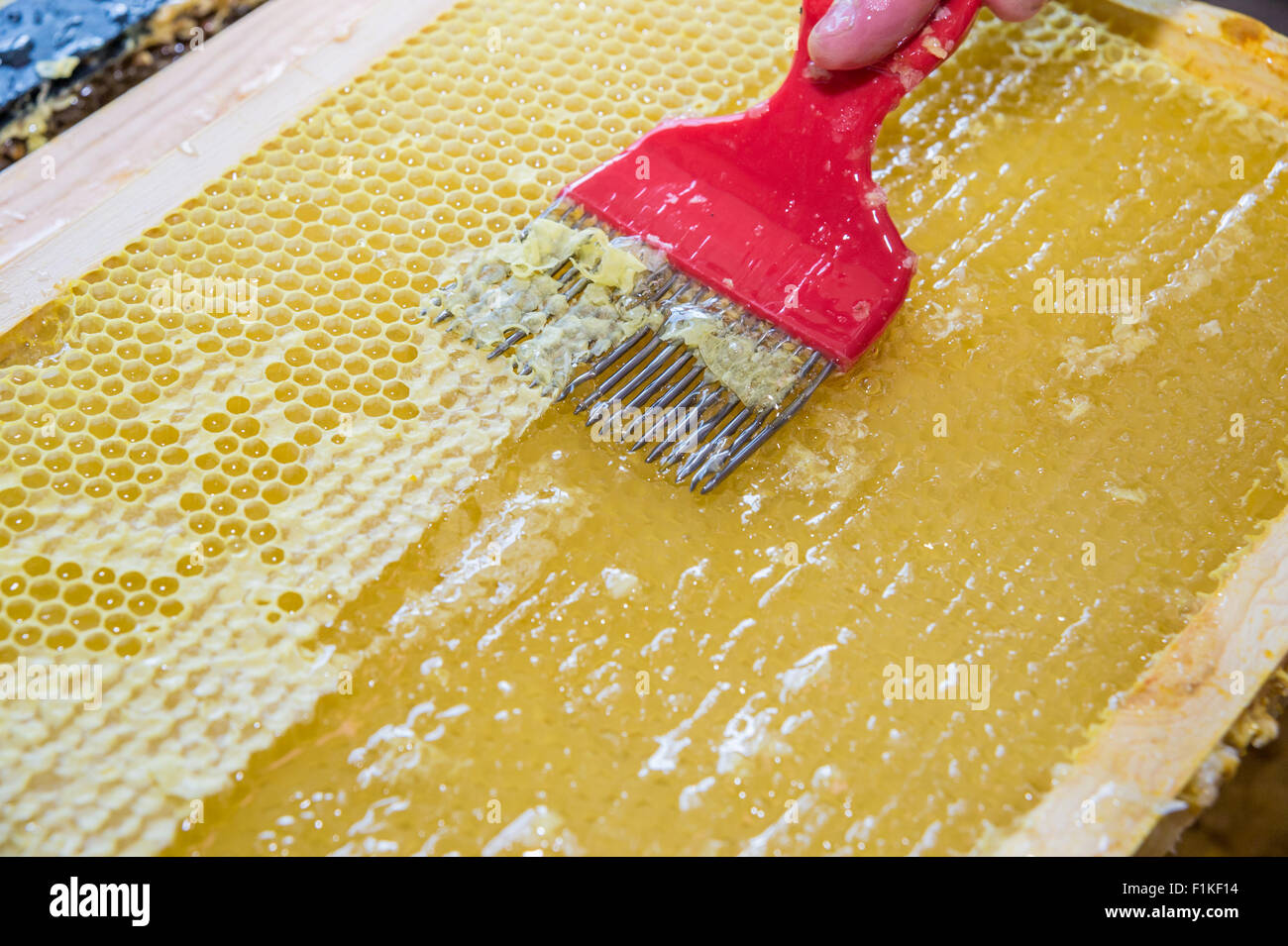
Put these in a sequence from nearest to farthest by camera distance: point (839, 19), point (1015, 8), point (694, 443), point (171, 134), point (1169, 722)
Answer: point (1169, 722), point (839, 19), point (694, 443), point (1015, 8), point (171, 134)

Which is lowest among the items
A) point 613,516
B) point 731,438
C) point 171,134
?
point 613,516

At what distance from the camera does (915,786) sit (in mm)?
1415

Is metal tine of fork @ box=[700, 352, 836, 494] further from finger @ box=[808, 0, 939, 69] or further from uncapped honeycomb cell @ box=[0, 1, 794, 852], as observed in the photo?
finger @ box=[808, 0, 939, 69]

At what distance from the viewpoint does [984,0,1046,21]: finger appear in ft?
5.78

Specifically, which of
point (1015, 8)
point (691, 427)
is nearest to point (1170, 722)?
point (691, 427)

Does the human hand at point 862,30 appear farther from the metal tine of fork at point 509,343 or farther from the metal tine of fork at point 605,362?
the metal tine of fork at point 509,343

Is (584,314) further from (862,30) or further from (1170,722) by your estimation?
(1170,722)

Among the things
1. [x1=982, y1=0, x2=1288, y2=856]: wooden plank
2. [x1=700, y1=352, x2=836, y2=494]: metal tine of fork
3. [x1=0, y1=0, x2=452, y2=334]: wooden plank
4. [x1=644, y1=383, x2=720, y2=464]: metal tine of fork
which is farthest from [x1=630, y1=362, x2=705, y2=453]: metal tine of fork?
[x1=0, y1=0, x2=452, y2=334]: wooden plank

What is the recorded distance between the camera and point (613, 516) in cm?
161

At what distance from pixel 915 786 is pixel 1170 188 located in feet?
4.19

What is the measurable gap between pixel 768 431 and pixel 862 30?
1.99ft

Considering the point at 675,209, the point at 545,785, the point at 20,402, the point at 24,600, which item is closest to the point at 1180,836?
the point at 545,785

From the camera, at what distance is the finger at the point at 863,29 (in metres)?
1.52

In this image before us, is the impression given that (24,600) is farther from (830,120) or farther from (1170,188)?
(1170,188)
